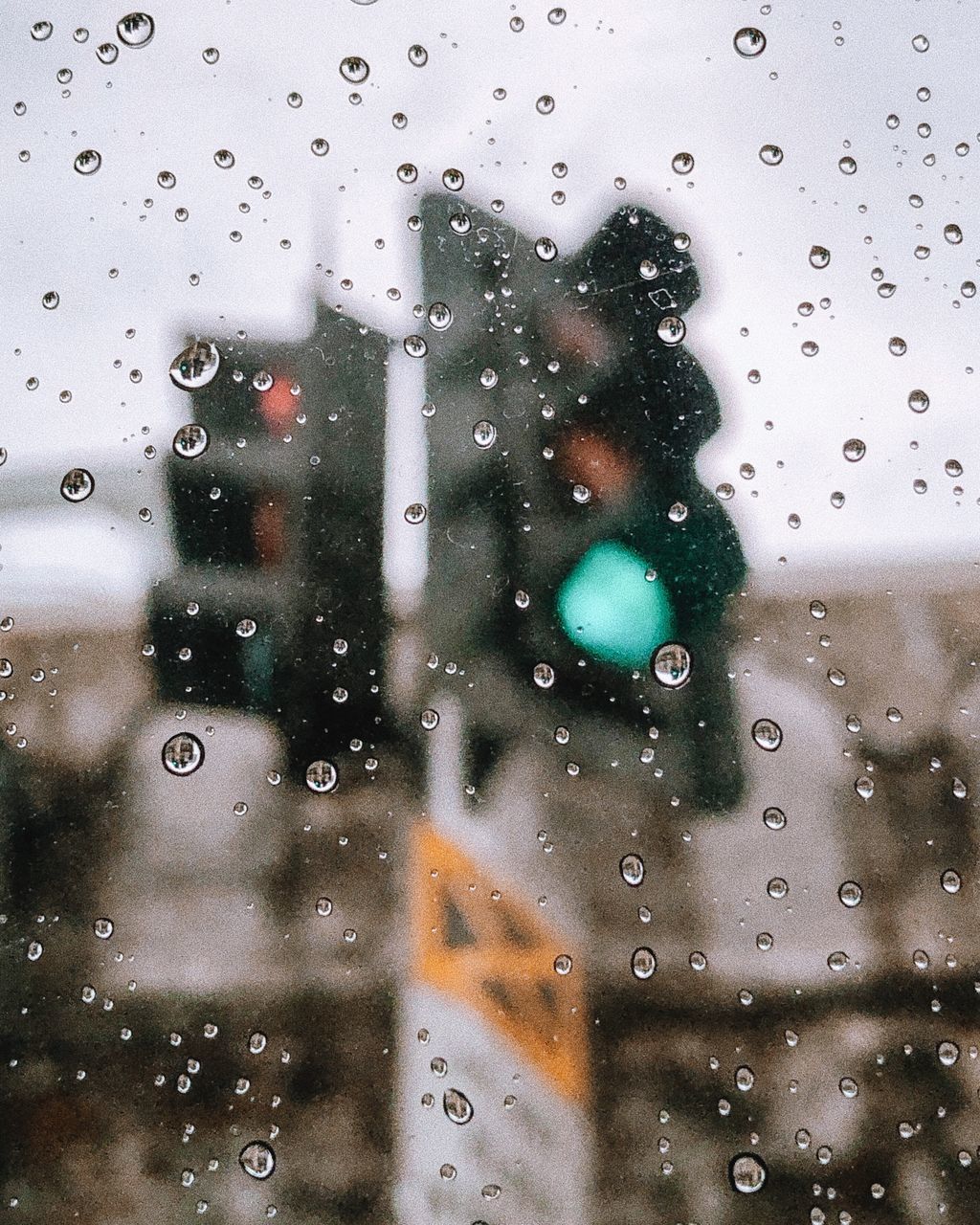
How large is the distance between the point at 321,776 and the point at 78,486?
29cm

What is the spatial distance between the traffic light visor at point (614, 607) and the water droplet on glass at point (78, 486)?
37 centimetres

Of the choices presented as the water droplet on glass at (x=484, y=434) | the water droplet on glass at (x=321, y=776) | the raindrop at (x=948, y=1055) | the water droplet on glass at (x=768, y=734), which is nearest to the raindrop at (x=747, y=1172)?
the raindrop at (x=948, y=1055)

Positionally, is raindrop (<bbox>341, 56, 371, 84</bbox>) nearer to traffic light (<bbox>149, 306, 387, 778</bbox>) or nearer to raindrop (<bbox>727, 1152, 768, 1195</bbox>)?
traffic light (<bbox>149, 306, 387, 778</bbox>)

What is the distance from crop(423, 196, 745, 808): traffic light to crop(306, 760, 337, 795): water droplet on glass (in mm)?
111

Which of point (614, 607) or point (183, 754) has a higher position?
point (614, 607)

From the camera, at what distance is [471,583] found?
0.58 metres

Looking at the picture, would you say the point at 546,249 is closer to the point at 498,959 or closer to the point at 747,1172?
the point at 498,959

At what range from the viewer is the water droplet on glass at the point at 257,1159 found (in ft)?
1.74

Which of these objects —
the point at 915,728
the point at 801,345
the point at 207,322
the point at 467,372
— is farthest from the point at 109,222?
the point at 915,728

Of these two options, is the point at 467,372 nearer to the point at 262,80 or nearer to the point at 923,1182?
the point at 262,80

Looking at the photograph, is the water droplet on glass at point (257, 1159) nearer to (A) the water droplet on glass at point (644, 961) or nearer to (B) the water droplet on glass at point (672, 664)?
(A) the water droplet on glass at point (644, 961)

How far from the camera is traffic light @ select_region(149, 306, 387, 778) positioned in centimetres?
57

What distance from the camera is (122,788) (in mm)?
571

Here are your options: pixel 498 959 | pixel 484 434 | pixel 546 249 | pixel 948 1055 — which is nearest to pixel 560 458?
pixel 484 434
